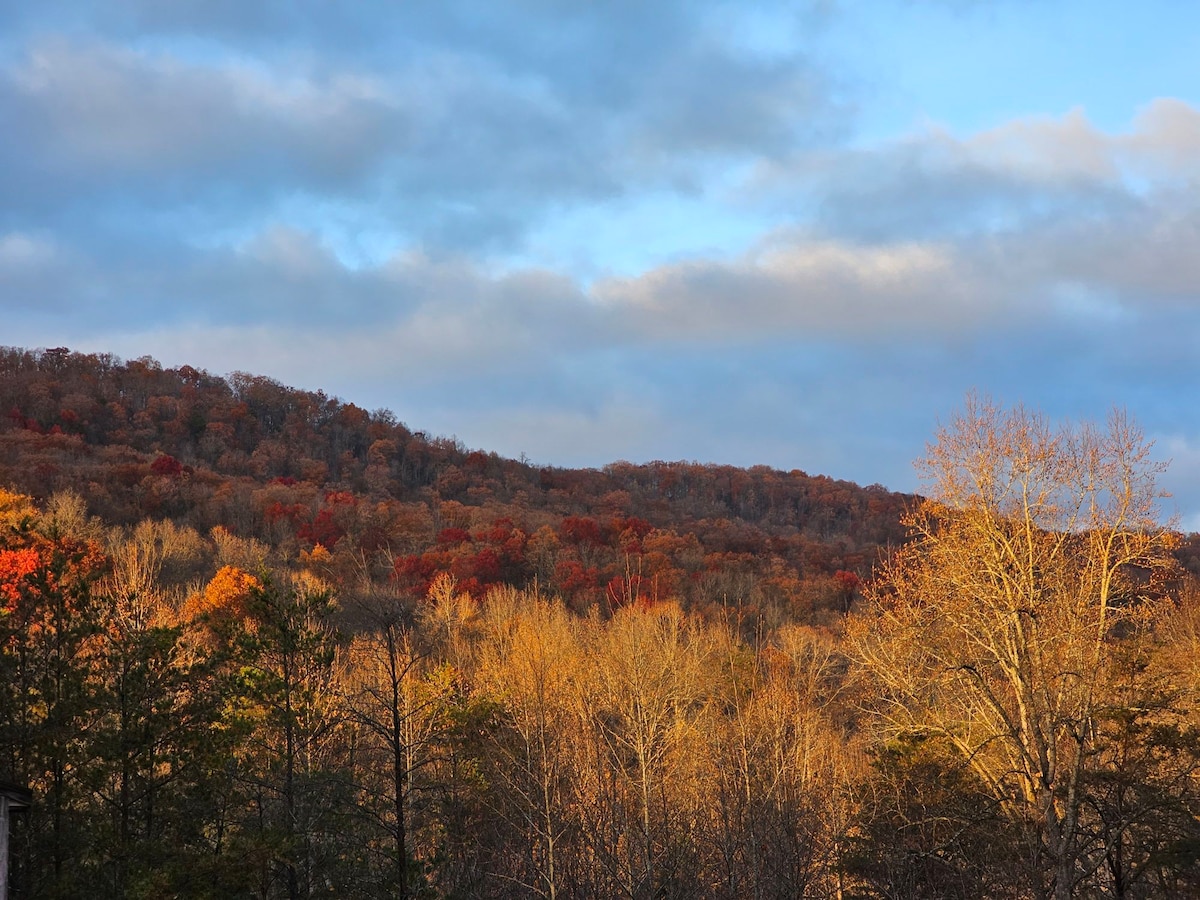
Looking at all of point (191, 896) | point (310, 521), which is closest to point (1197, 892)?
point (191, 896)

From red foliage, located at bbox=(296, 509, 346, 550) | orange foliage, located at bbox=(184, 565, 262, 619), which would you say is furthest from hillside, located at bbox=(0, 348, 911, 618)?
orange foliage, located at bbox=(184, 565, 262, 619)

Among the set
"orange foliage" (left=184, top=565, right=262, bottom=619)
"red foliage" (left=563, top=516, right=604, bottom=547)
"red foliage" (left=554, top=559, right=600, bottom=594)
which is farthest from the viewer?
"red foliage" (left=563, top=516, right=604, bottom=547)

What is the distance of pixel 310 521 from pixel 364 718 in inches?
3073

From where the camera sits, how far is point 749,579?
8175 centimetres

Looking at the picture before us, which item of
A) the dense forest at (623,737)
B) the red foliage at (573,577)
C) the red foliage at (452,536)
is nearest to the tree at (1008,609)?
the dense forest at (623,737)

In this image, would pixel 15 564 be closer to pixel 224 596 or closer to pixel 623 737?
pixel 224 596

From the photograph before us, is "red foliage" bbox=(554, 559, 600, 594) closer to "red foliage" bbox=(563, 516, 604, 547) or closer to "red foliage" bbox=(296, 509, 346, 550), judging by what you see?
"red foliage" bbox=(563, 516, 604, 547)

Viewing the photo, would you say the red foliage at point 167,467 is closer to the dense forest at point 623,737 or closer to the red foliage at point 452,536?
the red foliage at point 452,536

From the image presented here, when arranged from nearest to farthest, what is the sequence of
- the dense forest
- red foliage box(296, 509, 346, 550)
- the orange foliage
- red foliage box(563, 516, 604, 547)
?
the dense forest → the orange foliage → red foliage box(296, 509, 346, 550) → red foliage box(563, 516, 604, 547)

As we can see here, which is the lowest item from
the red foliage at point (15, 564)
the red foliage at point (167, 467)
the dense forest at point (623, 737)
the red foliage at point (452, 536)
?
the dense forest at point (623, 737)

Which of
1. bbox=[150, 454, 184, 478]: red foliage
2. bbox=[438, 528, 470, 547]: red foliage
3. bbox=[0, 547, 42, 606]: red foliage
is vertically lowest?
bbox=[0, 547, 42, 606]: red foliage

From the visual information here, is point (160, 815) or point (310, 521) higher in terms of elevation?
point (310, 521)

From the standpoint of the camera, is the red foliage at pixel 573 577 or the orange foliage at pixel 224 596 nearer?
the orange foliage at pixel 224 596

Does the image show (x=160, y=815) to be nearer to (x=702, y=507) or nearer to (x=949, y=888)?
(x=949, y=888)
